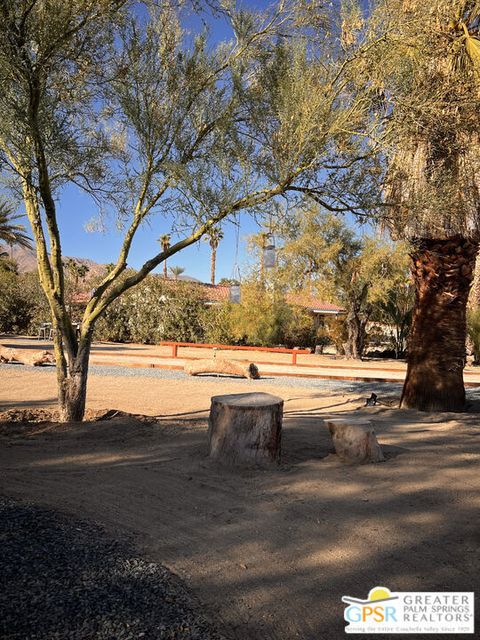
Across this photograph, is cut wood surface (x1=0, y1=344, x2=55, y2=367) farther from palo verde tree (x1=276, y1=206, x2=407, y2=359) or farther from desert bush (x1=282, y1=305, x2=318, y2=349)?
desert bush (x1=282, y1=305, x2=318, y2=349)

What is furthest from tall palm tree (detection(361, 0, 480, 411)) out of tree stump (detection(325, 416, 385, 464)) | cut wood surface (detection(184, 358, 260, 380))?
cut wood surface (detection(184, 358, 260, 380))

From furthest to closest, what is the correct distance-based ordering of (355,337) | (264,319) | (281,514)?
1. (264,319)
2. (355,337)
3. (281,514)

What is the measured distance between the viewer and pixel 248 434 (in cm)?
504

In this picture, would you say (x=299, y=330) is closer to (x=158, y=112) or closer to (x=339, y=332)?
(x=339, y=332)

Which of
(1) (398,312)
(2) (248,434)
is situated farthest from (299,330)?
(2) (248,434)

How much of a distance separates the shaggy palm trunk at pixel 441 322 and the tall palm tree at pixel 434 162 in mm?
17

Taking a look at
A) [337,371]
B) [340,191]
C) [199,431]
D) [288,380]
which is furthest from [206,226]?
[337,371]

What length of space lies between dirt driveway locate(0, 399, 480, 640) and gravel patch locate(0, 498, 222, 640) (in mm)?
184

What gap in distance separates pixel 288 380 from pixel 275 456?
10.7m

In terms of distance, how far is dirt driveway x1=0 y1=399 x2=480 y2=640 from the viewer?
287cm

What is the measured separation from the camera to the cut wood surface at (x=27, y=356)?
1719 cm

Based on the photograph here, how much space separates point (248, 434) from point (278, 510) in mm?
1150

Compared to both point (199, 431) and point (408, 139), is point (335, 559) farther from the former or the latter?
point (408, 139)

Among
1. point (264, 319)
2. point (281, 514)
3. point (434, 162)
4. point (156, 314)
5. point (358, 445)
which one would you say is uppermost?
point (434, 162)
